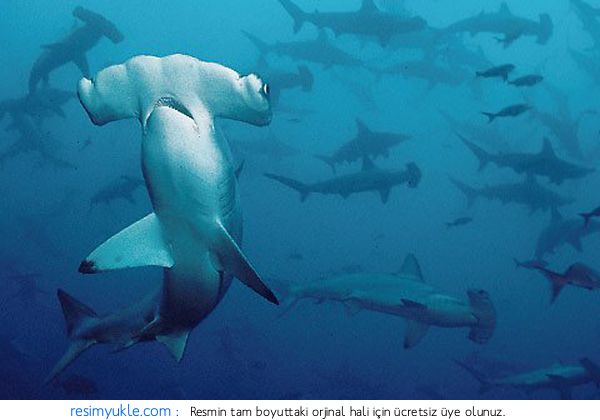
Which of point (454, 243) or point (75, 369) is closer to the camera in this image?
point (75, 369)

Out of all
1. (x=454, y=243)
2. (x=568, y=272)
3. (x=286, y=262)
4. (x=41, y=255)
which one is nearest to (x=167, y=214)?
(x=568, y=272)

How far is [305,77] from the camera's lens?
1083cm

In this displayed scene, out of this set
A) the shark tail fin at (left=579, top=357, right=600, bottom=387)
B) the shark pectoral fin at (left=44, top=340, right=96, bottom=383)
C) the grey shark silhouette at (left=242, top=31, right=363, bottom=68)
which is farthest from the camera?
the grey shark silhouette at (left=242, top=31, right=363, bottom=68)

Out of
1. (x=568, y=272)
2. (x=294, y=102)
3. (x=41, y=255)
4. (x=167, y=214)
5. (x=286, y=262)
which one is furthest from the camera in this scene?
(x=294, y=102)

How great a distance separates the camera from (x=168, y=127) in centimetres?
194

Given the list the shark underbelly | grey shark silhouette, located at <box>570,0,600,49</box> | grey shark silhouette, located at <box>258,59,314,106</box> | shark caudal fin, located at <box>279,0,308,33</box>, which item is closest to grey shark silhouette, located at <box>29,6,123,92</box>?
grey shark silhouette, located at <box>258,59,314,106</box>

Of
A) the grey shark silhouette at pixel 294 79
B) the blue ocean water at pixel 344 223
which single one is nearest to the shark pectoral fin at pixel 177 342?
the blue ocean water at pixel 344 223

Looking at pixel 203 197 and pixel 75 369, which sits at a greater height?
pixel 203 197

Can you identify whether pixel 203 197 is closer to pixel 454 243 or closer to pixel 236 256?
pixel 236 256

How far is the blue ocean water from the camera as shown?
419 inches

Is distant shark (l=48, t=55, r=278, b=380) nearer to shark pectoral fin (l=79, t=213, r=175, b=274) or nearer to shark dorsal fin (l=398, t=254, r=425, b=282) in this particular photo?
shark pectoral fin (l=79, t=213, r=175, b=274)

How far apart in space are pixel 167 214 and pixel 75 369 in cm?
998

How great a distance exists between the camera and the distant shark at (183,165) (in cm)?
198

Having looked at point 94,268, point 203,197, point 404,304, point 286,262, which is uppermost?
point 203,197
